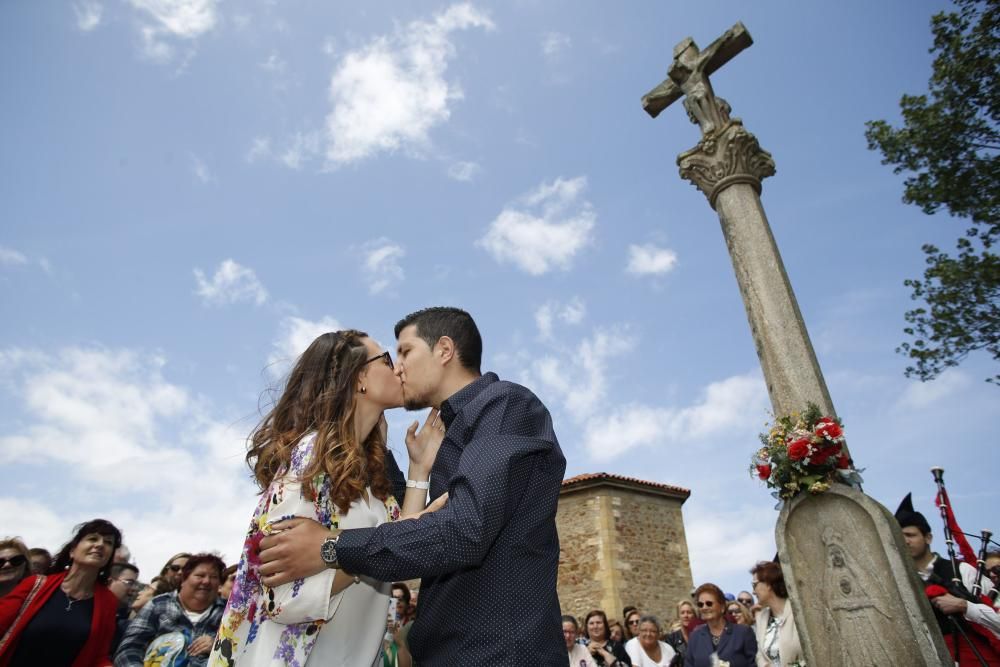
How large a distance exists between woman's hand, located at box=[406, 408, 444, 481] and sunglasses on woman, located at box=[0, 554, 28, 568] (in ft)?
12.4

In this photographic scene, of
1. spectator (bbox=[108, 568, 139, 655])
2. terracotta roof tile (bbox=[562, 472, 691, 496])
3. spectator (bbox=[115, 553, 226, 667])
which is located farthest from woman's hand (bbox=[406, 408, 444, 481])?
terracotta roof tile (bbox=[562, 472, 691, 496])

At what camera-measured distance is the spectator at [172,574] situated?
5379 mm

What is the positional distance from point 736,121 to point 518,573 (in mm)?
6748

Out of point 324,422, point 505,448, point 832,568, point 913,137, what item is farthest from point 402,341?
point 913,137

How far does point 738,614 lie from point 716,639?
127 inches

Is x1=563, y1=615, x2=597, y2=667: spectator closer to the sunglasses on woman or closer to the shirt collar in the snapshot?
the sunglasses on woman

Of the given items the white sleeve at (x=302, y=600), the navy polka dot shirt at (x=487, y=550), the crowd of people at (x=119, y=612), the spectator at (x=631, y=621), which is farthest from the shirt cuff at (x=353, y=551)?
the spectator at (x=631, y=621)

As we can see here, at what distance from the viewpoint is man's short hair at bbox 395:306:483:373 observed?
241cm

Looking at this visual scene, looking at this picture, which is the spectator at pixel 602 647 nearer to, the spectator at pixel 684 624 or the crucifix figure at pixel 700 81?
the spectator at pixel 684 624

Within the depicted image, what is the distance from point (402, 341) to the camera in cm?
244

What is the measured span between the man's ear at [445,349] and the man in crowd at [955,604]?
4.15m

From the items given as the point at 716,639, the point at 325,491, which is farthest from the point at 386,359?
the point at 716,639

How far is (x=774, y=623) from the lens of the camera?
582cm

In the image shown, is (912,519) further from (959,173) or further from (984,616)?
(959,173)
